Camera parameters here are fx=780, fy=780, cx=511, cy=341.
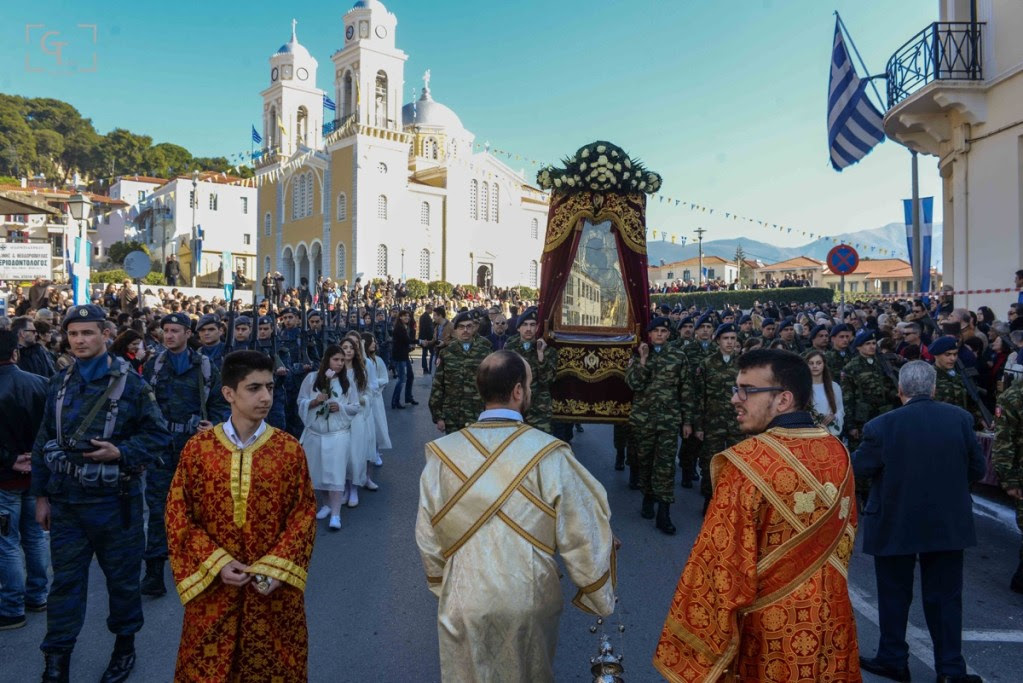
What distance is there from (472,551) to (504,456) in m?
0.38

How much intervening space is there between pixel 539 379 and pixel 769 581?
522 centimetres

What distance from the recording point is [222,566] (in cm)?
322

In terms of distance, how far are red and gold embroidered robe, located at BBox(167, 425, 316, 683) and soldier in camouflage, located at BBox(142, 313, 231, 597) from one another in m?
2.74

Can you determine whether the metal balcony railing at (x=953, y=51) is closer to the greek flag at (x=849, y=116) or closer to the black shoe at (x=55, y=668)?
the greek flag at (x=849, y=116)

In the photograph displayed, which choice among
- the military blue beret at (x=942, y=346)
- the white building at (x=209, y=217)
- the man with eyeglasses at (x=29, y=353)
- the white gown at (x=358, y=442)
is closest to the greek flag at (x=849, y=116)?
the military blue beret at (x=942, y=346)

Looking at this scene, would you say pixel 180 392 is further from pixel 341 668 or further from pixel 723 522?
pixel 723 522

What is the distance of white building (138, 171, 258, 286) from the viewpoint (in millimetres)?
67875

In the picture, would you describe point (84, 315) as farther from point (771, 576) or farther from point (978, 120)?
point (978, 120)

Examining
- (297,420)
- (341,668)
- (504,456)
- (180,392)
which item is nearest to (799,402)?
(504,456)

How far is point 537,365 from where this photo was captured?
8188mm

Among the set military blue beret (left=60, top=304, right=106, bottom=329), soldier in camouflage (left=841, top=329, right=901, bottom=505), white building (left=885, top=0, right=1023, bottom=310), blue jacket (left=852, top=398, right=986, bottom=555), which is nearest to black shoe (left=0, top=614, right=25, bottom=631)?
military blue beret (left=60, top=304, right=106, bottom=329)

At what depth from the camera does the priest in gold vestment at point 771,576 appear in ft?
9.22

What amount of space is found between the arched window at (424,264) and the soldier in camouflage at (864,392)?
165 ft

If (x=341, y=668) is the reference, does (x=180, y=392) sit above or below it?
above
